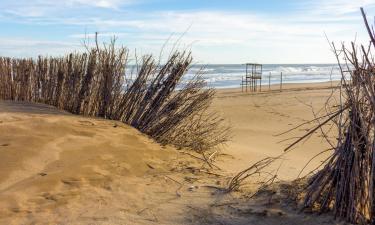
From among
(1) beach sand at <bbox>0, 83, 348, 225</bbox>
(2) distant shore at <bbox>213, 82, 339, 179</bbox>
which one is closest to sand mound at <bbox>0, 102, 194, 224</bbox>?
(1) beach sand at <bbox>0, 83, 348, 225</bbox>

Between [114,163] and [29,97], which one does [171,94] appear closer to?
[114,163]

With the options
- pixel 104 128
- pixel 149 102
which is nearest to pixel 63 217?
pixel 104 128

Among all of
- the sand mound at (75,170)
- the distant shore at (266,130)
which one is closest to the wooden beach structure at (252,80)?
the distant shore at (266,130)

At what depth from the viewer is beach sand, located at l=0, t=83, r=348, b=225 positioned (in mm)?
3689

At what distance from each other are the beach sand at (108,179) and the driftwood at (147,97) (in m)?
0.35

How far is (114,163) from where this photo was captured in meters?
4.96

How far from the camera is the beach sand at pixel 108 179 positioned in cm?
369

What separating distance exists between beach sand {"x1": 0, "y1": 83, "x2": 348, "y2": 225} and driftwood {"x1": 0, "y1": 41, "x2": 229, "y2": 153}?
0.35 meters

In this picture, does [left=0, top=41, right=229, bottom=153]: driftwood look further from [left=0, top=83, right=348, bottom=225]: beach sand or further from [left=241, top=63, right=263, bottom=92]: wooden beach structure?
[left=241, top=63, right=263, bottom=92]: wooden beach structure

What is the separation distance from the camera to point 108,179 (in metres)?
4.52

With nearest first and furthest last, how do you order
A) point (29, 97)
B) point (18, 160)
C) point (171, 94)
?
point (18, 160), point (171, 94), point (29, 97)

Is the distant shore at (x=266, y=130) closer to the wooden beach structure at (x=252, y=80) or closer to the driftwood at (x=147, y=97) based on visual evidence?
the driftwood at (x=147, y=97)

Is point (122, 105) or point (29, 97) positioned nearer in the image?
point (122, 105)

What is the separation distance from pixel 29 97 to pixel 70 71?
1.36 metres
